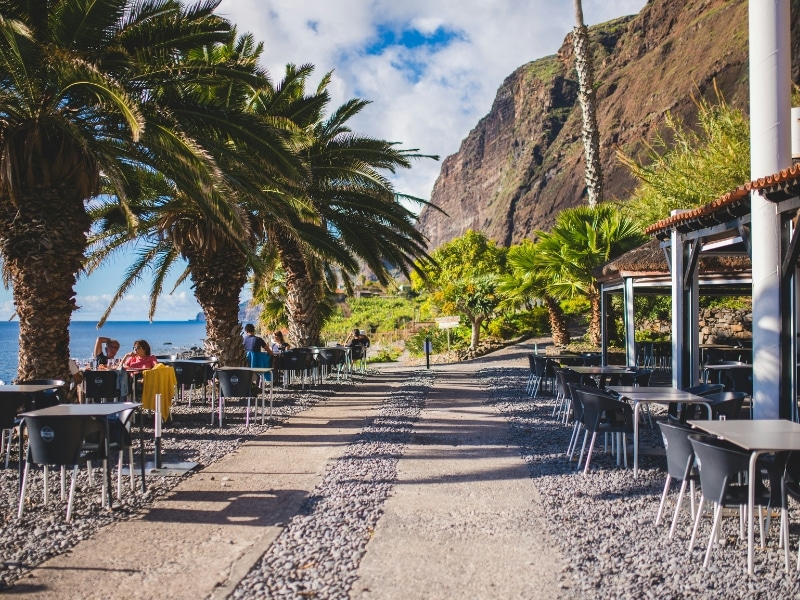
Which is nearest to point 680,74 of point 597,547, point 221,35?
point 221,35

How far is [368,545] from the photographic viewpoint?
15.0 ft

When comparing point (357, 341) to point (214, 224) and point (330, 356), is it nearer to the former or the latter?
point (330, 356)

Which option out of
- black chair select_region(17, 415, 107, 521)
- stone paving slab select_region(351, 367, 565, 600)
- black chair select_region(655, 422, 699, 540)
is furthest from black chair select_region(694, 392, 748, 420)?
black chair select_region(17, 415, 107, 521)

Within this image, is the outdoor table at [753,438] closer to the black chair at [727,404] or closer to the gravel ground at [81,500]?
the black chair at [727,404]

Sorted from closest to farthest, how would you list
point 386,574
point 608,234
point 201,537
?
point 386,574
point 201,537
point 608,234

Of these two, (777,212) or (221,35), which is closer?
(777,212)

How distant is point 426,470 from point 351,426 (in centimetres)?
297

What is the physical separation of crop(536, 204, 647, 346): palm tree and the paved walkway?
1157 centimetres

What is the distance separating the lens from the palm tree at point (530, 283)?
2123 cm

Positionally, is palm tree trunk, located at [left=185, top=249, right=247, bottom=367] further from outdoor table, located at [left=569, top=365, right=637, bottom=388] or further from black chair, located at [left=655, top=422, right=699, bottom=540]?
black chair, located at [left=655, top=422, right=699, bottom=540]

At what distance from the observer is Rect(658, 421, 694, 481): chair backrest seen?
15.3 feet

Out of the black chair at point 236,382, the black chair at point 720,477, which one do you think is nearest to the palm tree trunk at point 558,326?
the black chair at point 236,382

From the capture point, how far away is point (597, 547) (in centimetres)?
449

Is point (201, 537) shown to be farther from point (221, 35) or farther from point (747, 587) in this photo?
point (221, 35)
